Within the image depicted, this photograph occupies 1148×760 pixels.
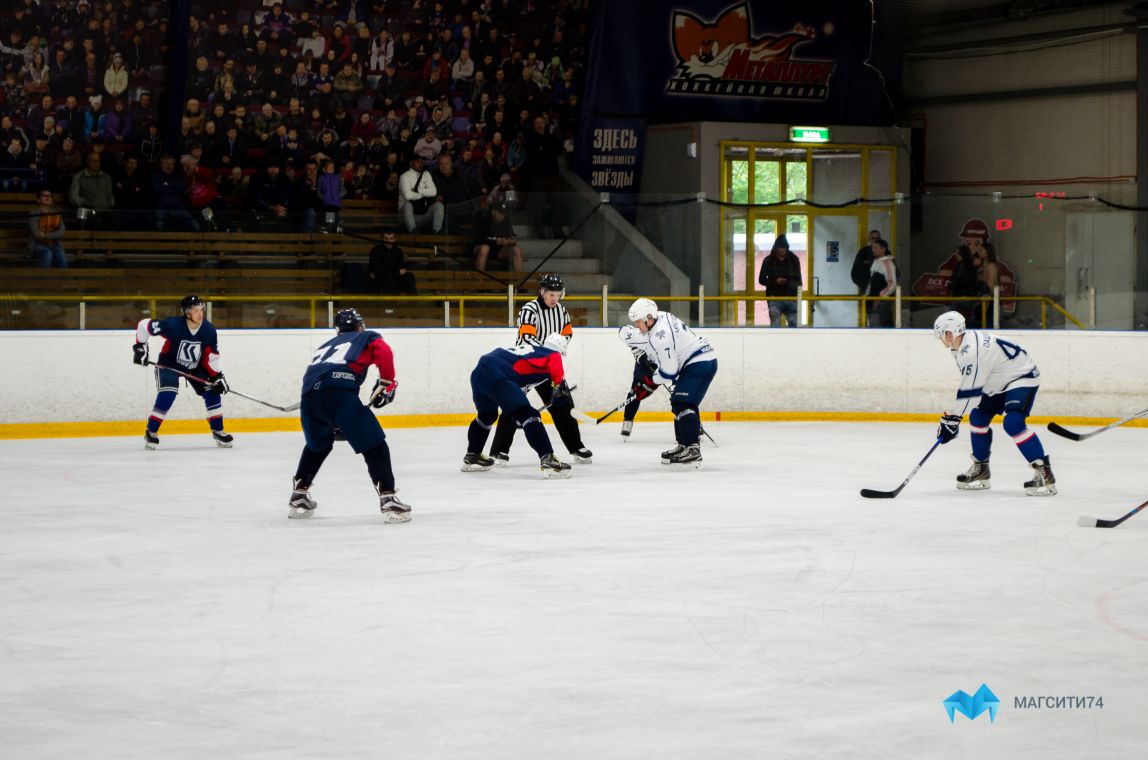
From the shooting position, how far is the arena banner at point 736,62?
17.7 meters

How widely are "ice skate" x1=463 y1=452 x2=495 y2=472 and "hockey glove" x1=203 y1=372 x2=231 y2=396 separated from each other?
2.34 m

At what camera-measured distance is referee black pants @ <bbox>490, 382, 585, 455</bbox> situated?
29.7ft

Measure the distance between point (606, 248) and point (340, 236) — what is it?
7.19 feet

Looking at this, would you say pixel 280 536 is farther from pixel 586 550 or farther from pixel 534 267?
pixel 534 267

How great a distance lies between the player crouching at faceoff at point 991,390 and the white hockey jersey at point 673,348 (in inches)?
76.5

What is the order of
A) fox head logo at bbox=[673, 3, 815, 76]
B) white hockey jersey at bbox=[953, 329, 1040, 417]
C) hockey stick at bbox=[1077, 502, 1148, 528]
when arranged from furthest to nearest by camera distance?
fox head logo at bbox=[673, 3, 815, 76] → white hockey jersey at bbox=[953, 329, 1040, 417] → hockey stick at bbox=[1077, 502, 1148, 528]

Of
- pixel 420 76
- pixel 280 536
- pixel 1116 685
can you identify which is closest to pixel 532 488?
pixel 280 536

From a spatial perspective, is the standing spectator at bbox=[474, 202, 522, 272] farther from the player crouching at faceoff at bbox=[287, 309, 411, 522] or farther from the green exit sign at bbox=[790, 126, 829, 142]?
the green exit sign at bbox=[790, 126, 829, 142]

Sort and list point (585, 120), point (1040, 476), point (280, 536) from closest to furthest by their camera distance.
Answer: point (280, 536) < point (1040, 476) < point (585, 120)

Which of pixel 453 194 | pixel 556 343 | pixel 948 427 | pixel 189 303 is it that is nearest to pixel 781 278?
pixel 453 194

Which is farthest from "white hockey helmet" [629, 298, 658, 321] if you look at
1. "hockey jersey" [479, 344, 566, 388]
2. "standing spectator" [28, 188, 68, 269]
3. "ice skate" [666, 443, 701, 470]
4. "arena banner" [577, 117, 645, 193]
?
"arena banner" [577, 117, 645, 193]

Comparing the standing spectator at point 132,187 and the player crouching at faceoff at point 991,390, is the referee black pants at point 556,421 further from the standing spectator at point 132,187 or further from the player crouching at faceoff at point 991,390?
the standing spectator at point 132,187

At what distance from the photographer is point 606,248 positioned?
12664mm

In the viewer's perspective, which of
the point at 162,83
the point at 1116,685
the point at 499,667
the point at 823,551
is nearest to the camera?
the point at 1116,685
